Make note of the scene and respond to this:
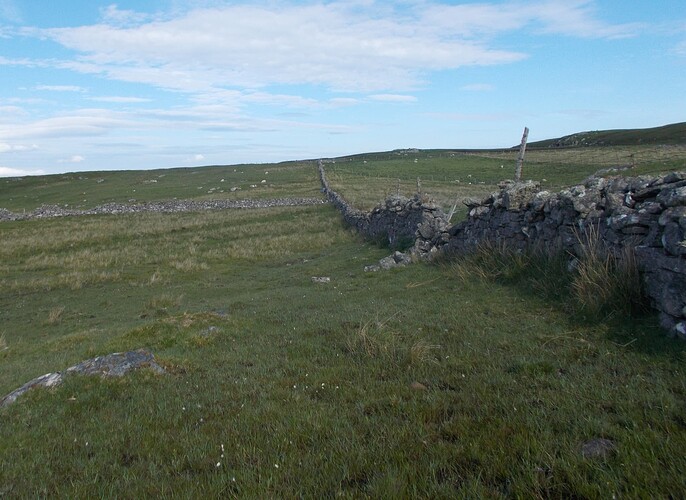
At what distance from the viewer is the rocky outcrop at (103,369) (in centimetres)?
665

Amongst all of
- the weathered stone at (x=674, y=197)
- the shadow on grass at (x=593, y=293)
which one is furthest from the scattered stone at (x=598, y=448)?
the weathered stone at (x=674, y=197)

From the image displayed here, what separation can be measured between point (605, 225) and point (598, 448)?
17.6ft

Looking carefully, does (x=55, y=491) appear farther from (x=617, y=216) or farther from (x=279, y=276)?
(x=279, y=276)

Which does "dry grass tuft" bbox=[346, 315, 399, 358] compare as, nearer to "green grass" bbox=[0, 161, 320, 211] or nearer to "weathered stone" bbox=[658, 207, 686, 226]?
"weathered stone" bbox=[658, 207, 686, 226]

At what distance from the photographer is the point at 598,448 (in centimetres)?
388

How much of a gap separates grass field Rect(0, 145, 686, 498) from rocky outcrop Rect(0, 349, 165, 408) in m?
0.20

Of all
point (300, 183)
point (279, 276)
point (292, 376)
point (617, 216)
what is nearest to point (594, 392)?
point (292, 376)

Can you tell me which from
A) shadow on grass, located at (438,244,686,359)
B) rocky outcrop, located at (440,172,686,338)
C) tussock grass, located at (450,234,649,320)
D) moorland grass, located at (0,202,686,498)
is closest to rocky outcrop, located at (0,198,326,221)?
rocky outcrop, located at (440,172,686,338)

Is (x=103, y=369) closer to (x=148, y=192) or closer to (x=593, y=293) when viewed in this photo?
(x=593, y=293)

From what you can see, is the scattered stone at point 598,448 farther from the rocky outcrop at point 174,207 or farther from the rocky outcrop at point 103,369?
the rocky outcrop at point 174,207

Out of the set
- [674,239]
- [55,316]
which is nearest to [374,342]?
[674,239]

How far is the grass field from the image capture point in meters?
3.83

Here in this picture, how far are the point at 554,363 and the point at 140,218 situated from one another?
40922 mm

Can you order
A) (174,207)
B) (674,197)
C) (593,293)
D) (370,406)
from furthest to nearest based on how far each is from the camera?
(174,207), (593,293), (674,197), (370,406)
